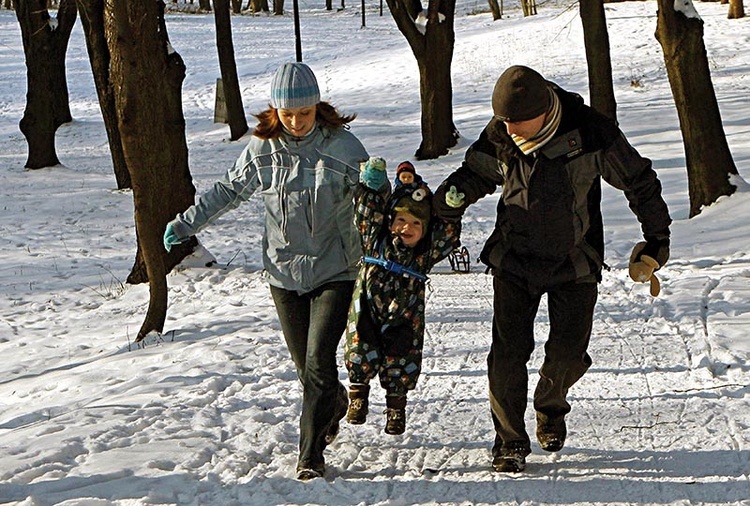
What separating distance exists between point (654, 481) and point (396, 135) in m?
15.7

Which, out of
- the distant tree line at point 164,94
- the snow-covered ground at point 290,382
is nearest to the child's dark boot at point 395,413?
A: the snow-covered ground at point 290,382

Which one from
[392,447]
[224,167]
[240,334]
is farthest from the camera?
[224,167]

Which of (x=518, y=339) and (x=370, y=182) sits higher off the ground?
(x=370, y=182)

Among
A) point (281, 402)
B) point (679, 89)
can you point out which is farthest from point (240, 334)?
point (679, 89)

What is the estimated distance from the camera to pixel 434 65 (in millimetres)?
16891

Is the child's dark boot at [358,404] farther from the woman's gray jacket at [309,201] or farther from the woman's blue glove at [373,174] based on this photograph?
the woman's blue glove at [373,174]

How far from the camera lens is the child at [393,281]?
4.81 meters

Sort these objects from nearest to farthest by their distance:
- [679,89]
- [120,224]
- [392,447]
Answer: [392,447] < [679,89] < [120,224]

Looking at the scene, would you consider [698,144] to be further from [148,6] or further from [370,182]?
[370,182]

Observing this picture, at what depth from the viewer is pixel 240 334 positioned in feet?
26.7

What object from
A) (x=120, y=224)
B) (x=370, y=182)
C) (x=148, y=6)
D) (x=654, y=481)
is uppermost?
(x=148, y=6)

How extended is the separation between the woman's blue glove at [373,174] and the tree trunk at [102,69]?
9.61 meters

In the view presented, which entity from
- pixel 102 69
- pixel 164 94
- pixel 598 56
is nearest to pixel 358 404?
pixel 164 94

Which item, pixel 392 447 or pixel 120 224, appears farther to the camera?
pixel 120 224
